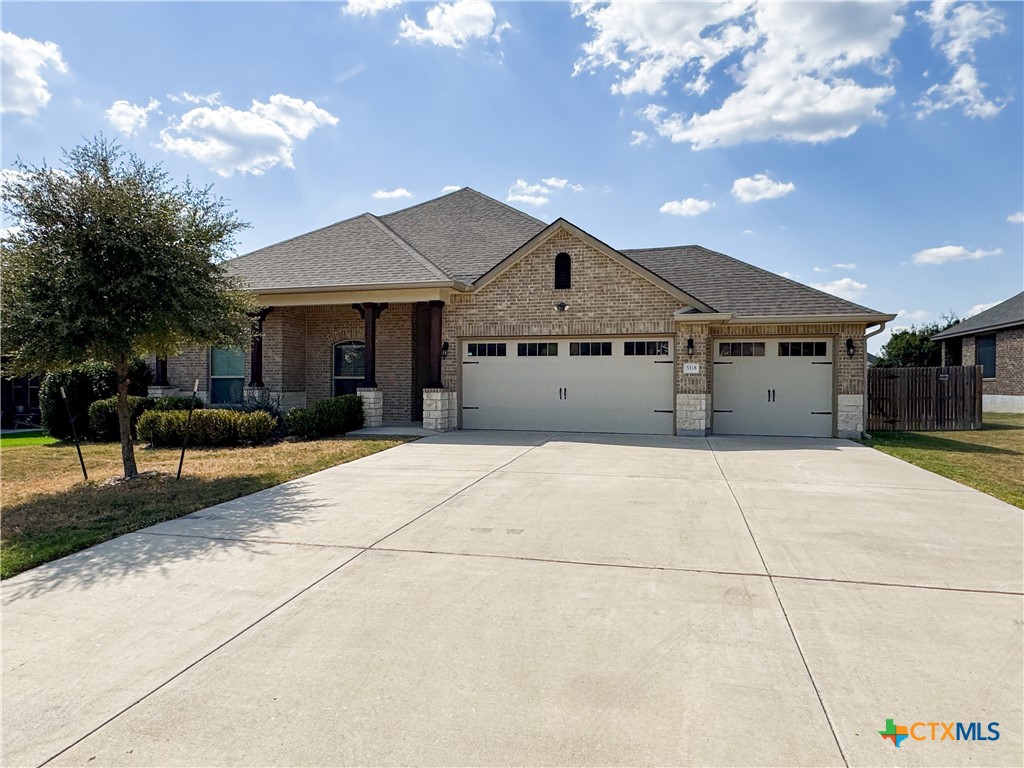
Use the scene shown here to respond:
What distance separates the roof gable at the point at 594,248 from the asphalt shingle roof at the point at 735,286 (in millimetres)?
1145

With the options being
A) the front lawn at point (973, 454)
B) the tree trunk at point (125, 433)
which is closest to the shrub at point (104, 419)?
the tree trunk at point (125, 433)

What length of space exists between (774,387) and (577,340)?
4892 mm

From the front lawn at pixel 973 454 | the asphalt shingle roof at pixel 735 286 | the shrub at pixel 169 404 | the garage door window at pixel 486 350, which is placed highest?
the asphalt shingle roof at pixel 735 286

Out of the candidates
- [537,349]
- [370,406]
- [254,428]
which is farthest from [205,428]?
[537,349]

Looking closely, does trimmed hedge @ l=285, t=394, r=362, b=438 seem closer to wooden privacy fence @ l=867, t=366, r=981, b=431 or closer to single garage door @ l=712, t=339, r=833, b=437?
single garage door @ l=712, t=339, r=833, b=437

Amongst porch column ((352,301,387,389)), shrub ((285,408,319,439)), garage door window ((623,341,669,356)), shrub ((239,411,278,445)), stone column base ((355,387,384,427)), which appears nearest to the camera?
shrub ((239,411,278,445))

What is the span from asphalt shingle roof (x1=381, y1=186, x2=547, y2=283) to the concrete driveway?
1078 centimetres

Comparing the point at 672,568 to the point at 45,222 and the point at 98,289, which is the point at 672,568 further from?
the point at 45,222

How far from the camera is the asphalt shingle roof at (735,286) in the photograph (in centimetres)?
1376

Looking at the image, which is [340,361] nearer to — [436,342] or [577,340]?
[436,342]

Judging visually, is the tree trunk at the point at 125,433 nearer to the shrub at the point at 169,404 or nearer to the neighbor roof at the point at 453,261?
the neighbor roof at the point at 453,261

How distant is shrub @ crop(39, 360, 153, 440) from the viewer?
1416cm

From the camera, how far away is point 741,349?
1423 centimetres

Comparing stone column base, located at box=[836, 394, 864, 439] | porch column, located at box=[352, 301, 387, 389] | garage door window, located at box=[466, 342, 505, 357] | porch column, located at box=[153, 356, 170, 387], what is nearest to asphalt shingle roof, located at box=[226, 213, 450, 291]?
porch column, located at box=[352, 301, 387, 389]
